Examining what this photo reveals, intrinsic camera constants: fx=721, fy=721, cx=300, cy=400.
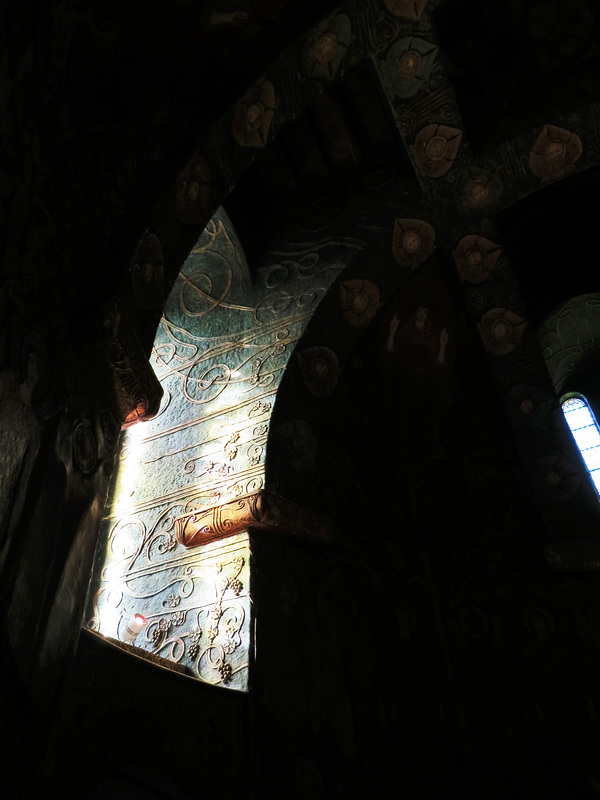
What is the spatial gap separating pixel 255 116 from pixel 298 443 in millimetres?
2273

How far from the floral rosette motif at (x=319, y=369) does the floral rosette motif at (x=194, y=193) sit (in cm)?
157

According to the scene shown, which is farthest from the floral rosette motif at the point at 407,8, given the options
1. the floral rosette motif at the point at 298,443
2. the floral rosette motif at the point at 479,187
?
the floral rosette motif at the point at 298,443

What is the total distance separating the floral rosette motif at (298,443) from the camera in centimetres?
522

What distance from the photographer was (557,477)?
20.1 feet

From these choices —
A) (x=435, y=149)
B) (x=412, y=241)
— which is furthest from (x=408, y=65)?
(x=412, y=241)

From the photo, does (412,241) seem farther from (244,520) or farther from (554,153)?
(244,520)

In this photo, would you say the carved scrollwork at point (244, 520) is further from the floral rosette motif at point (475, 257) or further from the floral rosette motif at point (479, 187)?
the floral rosette motif at point (479, 187)

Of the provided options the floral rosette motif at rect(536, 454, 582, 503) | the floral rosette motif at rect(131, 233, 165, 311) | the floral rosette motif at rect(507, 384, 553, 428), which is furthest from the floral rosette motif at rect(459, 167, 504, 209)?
the floral rosette motif at rect(131, 233, 165, 311)

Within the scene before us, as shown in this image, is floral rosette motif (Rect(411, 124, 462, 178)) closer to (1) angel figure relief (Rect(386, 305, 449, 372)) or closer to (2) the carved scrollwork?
(1) angel figure relief (Rect(386, 305, 449, 372))

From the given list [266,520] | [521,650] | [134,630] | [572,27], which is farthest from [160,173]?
[521,650]

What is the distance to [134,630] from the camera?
4.68m

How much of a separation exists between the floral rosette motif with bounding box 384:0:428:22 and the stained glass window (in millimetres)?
4434

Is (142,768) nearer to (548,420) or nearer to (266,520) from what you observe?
(266,520)

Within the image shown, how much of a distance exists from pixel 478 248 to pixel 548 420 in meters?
1.63
